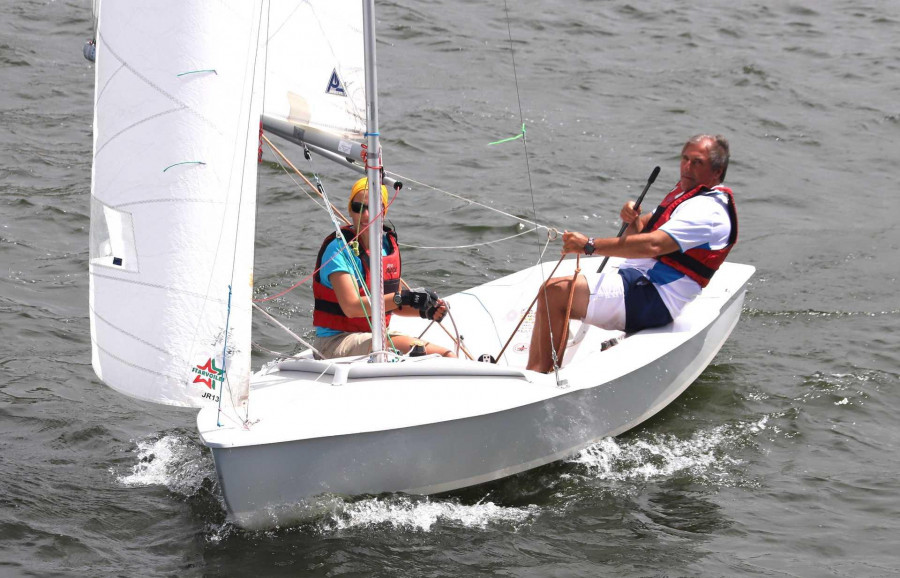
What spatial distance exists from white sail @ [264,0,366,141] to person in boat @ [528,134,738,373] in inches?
50.5

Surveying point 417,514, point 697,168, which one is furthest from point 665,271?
point 417,514

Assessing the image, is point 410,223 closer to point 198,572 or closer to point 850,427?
point 850,427

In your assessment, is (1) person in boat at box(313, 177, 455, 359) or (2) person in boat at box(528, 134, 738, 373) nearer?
(1) person in boat at box(313, 177, 455, 359)

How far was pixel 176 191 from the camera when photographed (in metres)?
3.50

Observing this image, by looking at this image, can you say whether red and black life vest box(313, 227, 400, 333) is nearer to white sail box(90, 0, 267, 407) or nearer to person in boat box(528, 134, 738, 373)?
person in boat box(528, 134, 738, 373)

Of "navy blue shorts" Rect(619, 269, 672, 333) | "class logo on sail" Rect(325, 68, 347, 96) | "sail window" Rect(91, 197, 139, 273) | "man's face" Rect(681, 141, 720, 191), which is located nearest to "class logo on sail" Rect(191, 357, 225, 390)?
"sail window" Rect(91, 197, 139, 273)

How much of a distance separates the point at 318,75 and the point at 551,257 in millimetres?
3398

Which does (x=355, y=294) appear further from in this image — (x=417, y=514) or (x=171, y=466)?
(x=171, y=466)

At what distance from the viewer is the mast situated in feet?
12.9

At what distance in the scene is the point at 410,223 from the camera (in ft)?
24.9

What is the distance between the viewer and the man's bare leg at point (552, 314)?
479 cm

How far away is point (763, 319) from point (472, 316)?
2025 millimetres

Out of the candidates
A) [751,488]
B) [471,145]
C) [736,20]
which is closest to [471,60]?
[471,145]

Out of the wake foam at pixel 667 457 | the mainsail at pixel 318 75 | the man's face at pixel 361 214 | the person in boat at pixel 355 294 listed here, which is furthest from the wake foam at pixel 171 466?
the wake foam at pixel 667 457
